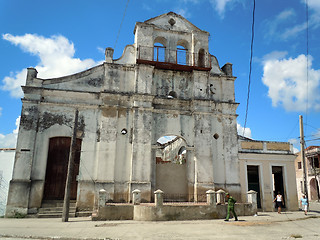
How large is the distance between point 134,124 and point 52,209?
20.6 feet

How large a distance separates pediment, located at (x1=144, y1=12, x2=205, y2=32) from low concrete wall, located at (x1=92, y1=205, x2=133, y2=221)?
11.8 meters

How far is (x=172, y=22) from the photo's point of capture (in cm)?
1819

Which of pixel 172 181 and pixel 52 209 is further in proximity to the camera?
pixel 172 181

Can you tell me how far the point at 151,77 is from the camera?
1655 cm

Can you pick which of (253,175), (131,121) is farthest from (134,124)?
(253,175)

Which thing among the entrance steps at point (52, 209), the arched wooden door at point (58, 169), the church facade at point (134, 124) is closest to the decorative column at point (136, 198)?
the church facade at point (134, 124)

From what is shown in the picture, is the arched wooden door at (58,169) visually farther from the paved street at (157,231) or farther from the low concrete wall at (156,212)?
the paved street at (157,231)

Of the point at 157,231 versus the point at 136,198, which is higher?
the point at 136,198

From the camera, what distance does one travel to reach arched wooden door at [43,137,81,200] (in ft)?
47.4

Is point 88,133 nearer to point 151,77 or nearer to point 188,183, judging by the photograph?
point 151,77

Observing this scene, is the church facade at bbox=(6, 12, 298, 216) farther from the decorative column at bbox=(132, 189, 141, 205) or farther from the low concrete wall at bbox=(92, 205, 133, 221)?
the low concrete wall at bbox=(92, 205, 133, 221)

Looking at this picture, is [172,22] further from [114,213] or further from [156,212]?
[114,213]

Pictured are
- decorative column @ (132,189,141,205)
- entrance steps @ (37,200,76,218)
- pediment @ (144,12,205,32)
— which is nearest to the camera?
decorative column @ (132,189,141,205)

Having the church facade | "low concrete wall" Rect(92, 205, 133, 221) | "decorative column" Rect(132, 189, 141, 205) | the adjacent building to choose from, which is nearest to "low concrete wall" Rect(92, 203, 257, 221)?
"low concrete wall" Rect(92, 205, 133, 221)
